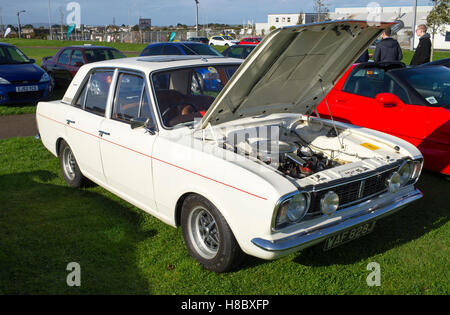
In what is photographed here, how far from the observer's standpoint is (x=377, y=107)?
18.8ft

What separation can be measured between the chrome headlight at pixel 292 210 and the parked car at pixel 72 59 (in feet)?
34.0

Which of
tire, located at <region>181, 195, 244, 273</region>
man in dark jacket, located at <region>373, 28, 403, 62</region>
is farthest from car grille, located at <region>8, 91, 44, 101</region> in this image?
tire, located at <region>181, 195, 244, 273</region>

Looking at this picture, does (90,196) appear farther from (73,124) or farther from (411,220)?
(411,220)

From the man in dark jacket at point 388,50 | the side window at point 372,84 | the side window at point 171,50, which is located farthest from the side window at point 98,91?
the side window at point 171,50

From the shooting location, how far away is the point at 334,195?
3105 millimetres

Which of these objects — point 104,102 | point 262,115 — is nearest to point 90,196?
point 104,102

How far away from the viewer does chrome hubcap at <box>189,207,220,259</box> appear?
341cm

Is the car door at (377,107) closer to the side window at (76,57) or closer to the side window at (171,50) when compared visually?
the side window at (171,50)

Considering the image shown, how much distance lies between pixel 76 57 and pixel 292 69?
10.1 meters

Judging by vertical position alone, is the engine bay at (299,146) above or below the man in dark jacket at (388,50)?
below

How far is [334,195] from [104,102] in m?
2.67

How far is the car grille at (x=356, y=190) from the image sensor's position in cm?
308

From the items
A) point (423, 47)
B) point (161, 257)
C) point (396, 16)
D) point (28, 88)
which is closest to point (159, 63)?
point (161, 257)

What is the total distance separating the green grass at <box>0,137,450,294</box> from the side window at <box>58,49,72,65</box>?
8.60 metres
